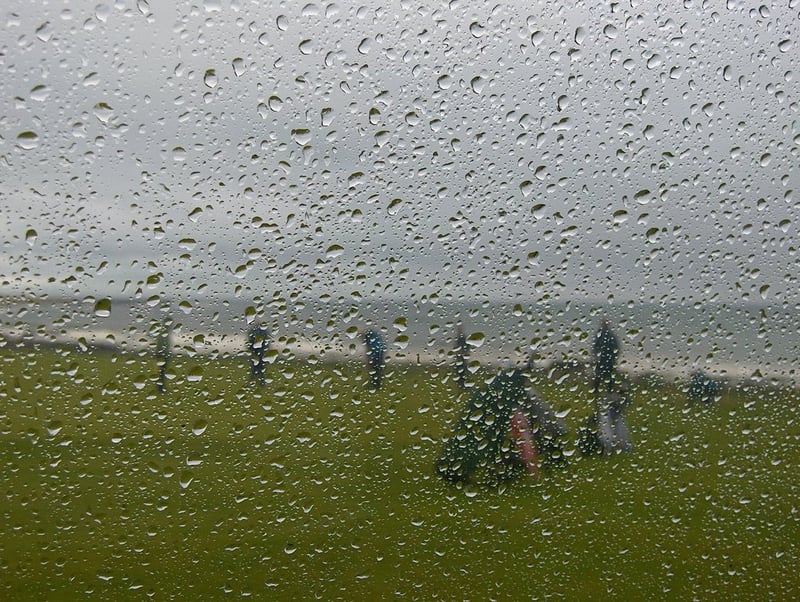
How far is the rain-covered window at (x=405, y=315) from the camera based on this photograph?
0.89 meters

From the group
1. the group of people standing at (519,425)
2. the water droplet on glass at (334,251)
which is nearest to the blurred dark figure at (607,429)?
the group of people standing at (519,425)

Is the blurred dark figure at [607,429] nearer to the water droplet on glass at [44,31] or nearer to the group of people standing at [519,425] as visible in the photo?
the group of people standing at [519,425]

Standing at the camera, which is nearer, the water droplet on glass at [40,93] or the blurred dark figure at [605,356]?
the water droplet on glass at [40,93]

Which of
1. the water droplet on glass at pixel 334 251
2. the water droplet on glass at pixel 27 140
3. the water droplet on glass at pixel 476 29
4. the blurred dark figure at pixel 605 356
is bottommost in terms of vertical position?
the blurred dark figure at pixel 605 356

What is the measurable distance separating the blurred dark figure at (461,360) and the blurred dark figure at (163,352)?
1.47ft

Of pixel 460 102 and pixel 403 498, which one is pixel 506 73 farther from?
pixel 403 498

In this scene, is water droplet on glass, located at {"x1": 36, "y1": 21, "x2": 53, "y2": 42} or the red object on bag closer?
water droplet on glass, located at {"x1": 36, "y1": 21, "x2": 53, "y2": 42}

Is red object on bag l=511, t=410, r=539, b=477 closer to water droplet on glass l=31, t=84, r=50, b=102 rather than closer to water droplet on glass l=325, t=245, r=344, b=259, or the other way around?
water droplet on glass l=325, t=245, r=344, b=259

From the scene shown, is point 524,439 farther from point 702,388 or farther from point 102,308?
point 102,308

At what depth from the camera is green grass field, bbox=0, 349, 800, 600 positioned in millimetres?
898

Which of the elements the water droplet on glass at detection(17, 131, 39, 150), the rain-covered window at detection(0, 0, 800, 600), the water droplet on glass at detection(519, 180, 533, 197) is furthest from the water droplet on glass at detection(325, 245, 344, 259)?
the water droplet on glass at detection(17, 131, 39, 150)

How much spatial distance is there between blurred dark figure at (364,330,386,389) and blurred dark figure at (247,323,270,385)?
0.16 metres

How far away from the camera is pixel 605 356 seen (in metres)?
1.01

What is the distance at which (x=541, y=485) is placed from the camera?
995 mm
